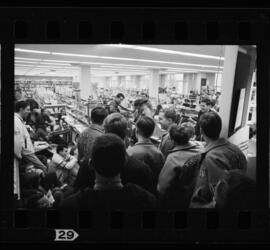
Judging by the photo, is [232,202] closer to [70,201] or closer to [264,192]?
[264,192]

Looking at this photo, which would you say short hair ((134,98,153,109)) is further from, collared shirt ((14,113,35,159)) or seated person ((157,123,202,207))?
collared shirt ((14,113,35,159))

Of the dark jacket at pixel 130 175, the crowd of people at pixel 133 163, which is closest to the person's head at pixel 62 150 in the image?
the crowd of people at pixel 133 163

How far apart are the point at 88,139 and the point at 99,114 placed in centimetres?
14

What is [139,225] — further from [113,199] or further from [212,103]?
[212,103]

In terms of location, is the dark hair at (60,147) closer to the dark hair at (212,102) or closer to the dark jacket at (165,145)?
the dark jacket at (165,145)

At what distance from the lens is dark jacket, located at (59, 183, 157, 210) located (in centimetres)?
140

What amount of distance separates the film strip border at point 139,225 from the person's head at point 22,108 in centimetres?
52

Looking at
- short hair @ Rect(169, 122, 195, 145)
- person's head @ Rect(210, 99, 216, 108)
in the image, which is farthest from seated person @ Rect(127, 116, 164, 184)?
person's head @ Rect(210, 99, 216, 108)

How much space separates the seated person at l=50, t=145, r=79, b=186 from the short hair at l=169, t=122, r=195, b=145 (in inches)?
20.6

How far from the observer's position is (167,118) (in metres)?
1.41

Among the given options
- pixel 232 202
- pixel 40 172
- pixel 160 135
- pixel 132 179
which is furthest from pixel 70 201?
pixel 232 202

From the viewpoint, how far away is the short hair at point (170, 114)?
1381 millimetres

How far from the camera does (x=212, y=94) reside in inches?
56.4
